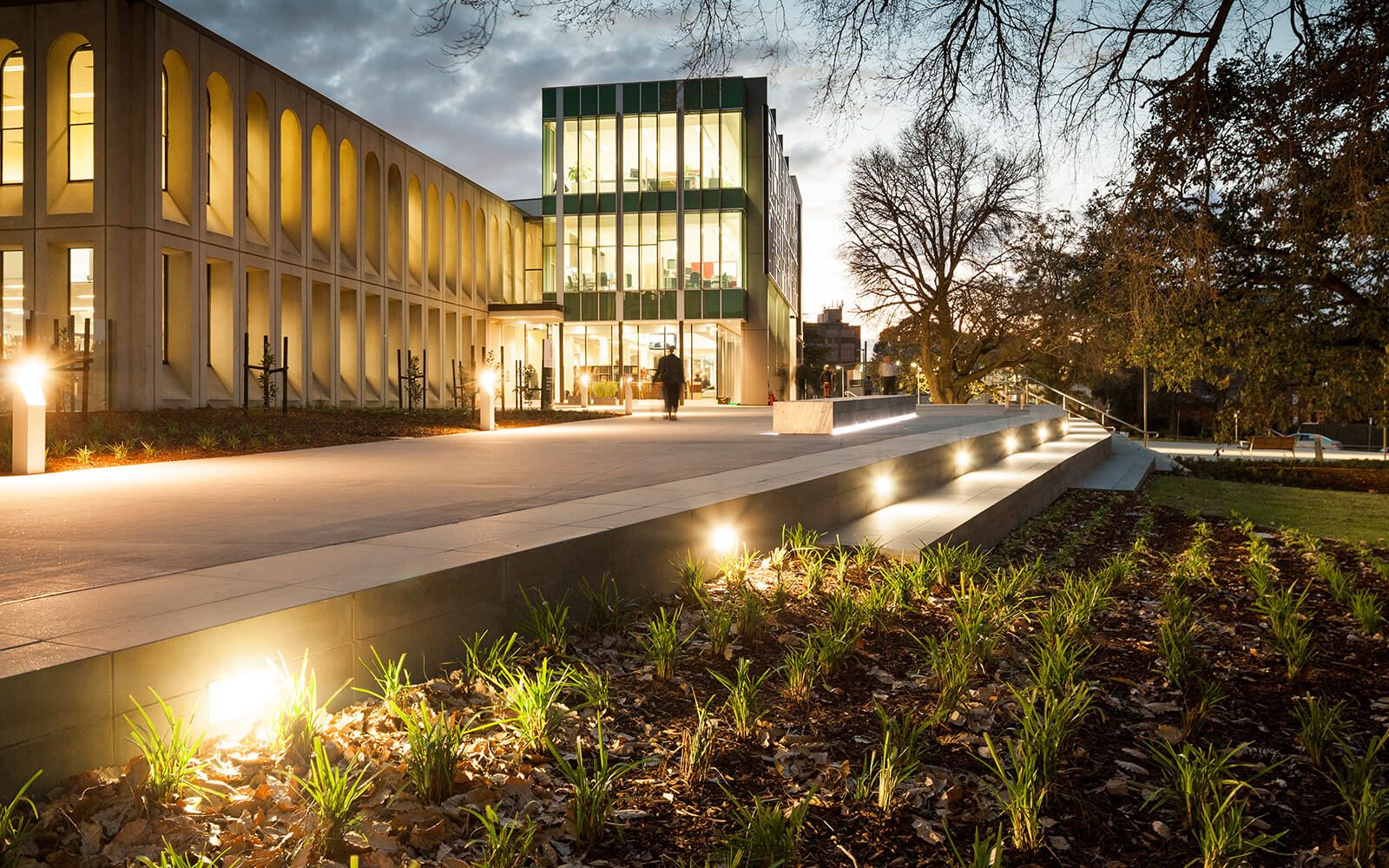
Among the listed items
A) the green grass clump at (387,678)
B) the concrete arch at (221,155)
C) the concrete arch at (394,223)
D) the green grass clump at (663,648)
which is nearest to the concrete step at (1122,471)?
the green grass clump at (663,648)

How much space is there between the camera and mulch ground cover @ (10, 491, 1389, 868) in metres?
2.77

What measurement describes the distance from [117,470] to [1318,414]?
21.5m

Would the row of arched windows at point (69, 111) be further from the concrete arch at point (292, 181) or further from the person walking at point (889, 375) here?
the person walking at point (889, 375)

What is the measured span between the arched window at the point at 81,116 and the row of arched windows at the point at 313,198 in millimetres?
1473

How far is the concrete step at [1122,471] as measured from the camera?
51.1 ft

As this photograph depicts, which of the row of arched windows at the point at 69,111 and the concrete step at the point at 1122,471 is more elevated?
the row of arched windows at the point at 69,111

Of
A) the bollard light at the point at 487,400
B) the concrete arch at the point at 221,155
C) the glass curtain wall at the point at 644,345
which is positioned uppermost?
the concrete arch at the point at 221,155

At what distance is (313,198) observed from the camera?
27391 mm

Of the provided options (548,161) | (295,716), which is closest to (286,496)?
(295,716)

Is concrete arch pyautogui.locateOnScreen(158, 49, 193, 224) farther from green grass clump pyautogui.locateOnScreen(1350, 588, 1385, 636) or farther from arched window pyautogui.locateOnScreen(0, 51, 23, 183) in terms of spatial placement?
green grass clump pyautogui.locateOnScreen(1350, 588, 1385, 636)

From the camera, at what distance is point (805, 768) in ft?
11.6

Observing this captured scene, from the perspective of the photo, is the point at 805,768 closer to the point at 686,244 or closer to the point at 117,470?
the point at 117,470

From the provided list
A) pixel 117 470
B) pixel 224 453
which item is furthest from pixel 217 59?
pixel 117 470

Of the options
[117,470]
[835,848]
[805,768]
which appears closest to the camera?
[835,848]
